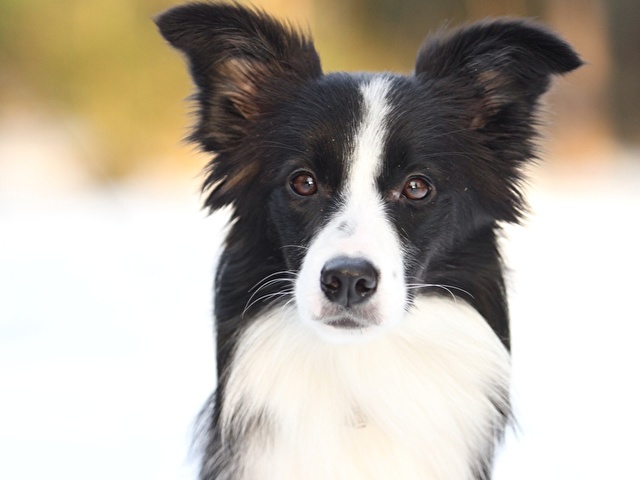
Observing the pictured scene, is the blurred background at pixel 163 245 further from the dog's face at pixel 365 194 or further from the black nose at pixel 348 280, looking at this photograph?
the black nose at pixel 348 280

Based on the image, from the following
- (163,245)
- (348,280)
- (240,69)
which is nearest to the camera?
(348,280)

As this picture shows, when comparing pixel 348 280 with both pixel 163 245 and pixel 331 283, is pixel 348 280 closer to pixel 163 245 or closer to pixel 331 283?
pixel 331 283

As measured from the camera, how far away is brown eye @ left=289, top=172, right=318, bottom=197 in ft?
9.70

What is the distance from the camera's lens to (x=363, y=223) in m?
2.76

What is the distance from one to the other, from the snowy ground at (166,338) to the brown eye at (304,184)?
97 cm

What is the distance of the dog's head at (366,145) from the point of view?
2875mm

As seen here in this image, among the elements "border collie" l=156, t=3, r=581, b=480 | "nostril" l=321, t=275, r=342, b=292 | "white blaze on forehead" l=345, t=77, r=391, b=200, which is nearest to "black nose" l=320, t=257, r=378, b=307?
"nostril" l=321, t=275, r=342, b=292

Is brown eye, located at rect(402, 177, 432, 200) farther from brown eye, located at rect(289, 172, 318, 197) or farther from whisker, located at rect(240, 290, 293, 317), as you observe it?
whisker, located at rect(240, 290, 293, 317)

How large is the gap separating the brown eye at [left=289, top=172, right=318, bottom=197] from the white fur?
0.13 meters

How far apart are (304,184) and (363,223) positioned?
329 millimetres

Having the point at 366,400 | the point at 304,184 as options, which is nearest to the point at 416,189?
the point at 304,184

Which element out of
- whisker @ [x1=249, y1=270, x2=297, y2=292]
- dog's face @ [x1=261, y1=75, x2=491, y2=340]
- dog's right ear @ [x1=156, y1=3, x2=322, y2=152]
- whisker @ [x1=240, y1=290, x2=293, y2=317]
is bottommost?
whisker @ [x1=240, y1=290, x2=293, y2=317]

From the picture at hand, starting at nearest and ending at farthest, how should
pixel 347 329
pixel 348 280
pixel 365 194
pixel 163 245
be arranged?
pixel 348 280, pixel 347 329, pixel 365 194, pixel 163 245

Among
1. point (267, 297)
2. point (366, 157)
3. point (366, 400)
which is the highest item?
point (366, 157)
